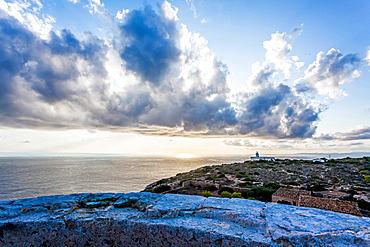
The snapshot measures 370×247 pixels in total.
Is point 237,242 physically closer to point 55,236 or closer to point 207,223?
point 207,223

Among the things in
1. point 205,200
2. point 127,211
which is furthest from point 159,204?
point 205,200

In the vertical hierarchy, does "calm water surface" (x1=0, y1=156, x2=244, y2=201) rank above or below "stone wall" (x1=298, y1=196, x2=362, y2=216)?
below

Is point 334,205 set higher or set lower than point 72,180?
higher

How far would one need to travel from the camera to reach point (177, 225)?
1938 mm

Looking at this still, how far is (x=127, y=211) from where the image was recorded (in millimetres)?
2375

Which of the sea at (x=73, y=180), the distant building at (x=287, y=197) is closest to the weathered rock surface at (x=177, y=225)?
the distant building at (x=287, y=197)

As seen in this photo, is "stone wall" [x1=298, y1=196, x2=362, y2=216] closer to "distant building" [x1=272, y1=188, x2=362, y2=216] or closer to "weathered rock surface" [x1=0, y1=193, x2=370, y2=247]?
"distant building" [x1=272, y1=188, x2=362, y2=216]

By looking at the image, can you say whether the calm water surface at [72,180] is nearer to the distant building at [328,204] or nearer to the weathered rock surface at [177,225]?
the distant building at [328,204]

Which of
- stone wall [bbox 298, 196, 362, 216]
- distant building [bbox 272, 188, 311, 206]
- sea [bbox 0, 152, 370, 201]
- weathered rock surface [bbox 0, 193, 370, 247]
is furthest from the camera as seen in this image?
sea [bbox 0, 152, 370, 201]

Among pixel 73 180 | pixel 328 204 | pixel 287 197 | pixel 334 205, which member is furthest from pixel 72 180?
pixel 334 205

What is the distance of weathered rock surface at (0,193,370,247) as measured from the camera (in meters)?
1.71

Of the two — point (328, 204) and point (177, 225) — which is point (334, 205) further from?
point (177, 225)

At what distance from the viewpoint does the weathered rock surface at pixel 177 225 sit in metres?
1.71

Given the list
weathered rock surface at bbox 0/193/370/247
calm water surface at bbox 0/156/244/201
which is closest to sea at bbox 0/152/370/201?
calm water surface at bbox 0/156/244/201
